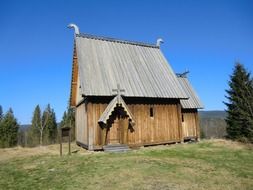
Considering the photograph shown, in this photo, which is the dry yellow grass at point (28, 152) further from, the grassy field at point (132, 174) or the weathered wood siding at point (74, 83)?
the weathered wood siding at point (74, 83)

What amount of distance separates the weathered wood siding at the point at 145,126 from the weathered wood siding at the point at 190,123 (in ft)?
12.3

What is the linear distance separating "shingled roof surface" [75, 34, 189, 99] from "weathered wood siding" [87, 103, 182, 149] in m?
1.10

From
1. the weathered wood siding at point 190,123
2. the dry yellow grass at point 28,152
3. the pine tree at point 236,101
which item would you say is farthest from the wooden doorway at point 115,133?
the pine tree at point 236,101

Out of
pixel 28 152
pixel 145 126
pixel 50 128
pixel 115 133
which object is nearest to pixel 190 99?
pixel 145 126

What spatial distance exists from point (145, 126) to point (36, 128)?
6535 cm

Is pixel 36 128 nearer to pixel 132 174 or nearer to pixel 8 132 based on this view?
pixel 8 132

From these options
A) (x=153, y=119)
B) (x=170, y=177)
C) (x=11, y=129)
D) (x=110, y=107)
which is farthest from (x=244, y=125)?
(x=11, y=129)

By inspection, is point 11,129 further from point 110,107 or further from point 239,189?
point 239,189

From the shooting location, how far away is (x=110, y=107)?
18.4 metres

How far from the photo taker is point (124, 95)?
1934 cm

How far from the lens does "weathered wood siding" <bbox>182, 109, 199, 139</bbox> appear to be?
25.8 m

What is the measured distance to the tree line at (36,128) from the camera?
5844cm

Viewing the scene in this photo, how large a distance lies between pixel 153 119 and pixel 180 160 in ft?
22.5

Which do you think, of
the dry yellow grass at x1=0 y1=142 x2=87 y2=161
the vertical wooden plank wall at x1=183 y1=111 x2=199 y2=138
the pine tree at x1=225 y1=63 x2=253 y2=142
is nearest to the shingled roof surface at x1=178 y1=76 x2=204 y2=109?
the vertical wooden plank wall at x1=183 y1=111 x2=199 y2=138
